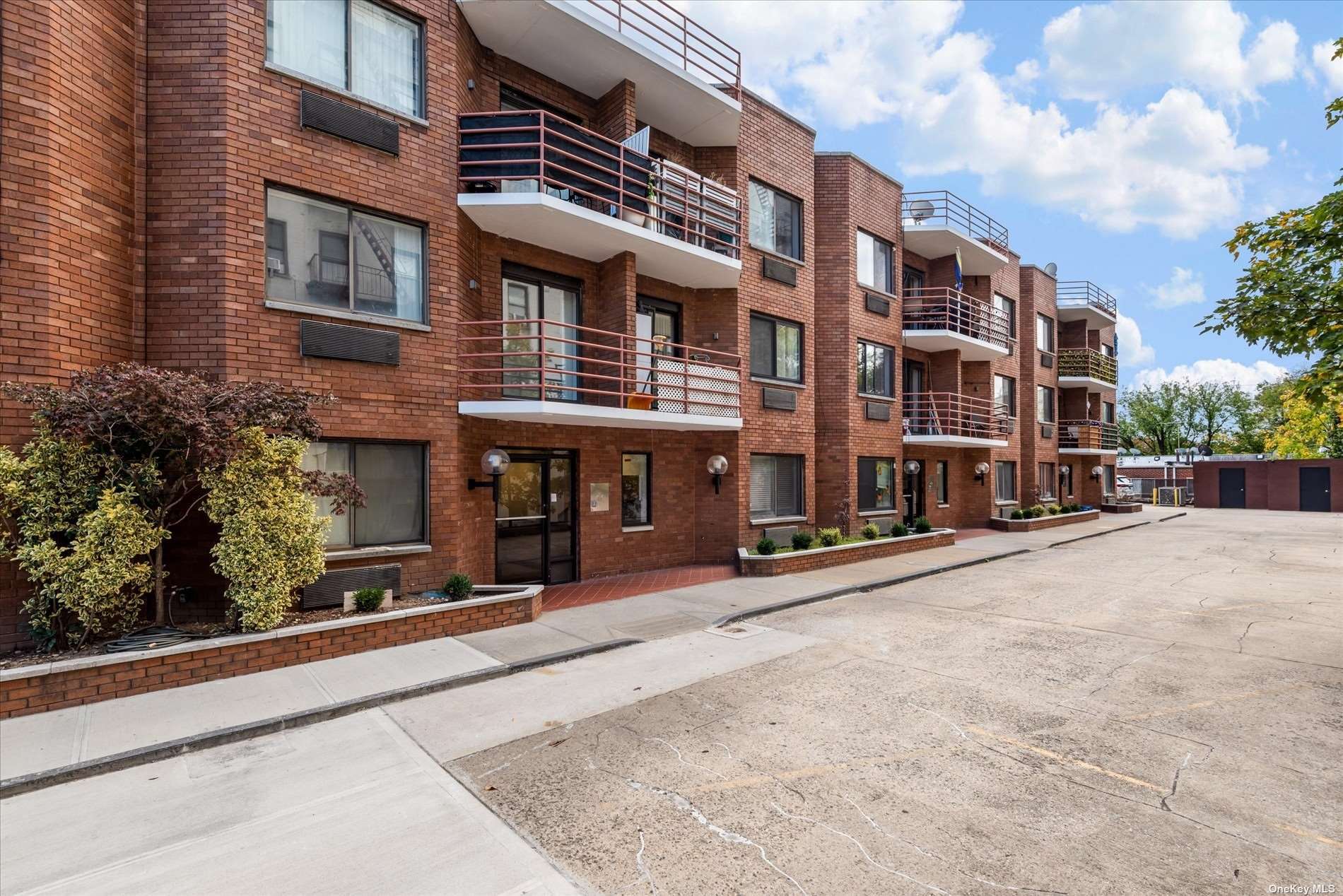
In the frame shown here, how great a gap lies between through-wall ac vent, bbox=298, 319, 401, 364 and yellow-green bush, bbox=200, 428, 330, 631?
1567mm

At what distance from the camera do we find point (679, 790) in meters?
4.24

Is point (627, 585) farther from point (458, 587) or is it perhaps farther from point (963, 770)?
point (963, 770)

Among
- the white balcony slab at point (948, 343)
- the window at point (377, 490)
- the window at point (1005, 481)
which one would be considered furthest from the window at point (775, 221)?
the window at point (1005, 481)

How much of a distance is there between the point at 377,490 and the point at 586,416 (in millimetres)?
3188

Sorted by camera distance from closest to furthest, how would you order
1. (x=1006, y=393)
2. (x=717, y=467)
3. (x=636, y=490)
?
(x=636, y=490)
(x=717, y=467)
(x=1006, y=393)

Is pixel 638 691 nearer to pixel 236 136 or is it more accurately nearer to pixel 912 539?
pixel 236 136

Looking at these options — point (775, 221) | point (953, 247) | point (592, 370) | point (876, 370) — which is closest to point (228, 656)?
point (592, 370)

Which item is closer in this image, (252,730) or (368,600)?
(252,730)

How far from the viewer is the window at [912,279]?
19812 millimetres

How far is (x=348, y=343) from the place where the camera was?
8.09 metres

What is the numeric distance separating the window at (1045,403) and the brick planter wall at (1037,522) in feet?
14.6

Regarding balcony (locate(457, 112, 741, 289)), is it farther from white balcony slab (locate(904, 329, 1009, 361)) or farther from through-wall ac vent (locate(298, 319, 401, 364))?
white balcony slab (locate(904, 329, 1009, 361))

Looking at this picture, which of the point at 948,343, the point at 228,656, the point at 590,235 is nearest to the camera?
the point at 228,656

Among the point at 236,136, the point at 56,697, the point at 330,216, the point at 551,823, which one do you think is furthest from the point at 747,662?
the point at 236,136
